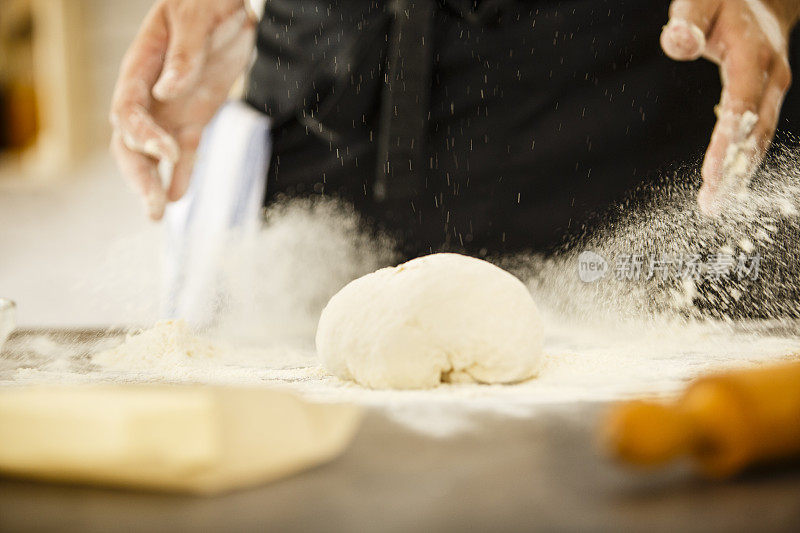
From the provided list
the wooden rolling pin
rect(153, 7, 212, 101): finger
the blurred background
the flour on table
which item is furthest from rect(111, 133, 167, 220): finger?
the wooden rolling pin

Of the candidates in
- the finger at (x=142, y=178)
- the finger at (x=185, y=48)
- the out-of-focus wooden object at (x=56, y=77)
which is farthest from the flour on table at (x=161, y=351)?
the out-of-focus wooden object at (x=56, y=77)

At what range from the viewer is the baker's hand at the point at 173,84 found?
1429 millimetres

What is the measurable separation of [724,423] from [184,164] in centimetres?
141

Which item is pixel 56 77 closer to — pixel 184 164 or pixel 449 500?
pixel 184 164

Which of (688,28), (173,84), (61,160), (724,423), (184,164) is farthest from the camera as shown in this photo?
(61,160)

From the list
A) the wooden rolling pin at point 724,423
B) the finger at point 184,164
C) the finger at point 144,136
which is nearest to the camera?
the wooden rolling pin at point 724,423

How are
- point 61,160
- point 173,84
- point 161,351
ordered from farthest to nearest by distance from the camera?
point 61,160, point 173,84, point 161,351

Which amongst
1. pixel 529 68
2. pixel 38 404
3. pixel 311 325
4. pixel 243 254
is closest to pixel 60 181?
pixel 243 254

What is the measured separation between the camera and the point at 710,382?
42cm

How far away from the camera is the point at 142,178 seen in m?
1.46

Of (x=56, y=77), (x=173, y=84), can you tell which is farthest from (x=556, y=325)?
(x=56, y=77)

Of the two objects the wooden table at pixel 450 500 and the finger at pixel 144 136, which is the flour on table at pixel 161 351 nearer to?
the finger at pixel 144 136

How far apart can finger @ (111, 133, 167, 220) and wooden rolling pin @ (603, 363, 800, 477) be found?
47.1 inches

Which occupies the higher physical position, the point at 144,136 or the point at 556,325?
the point at 144,136
